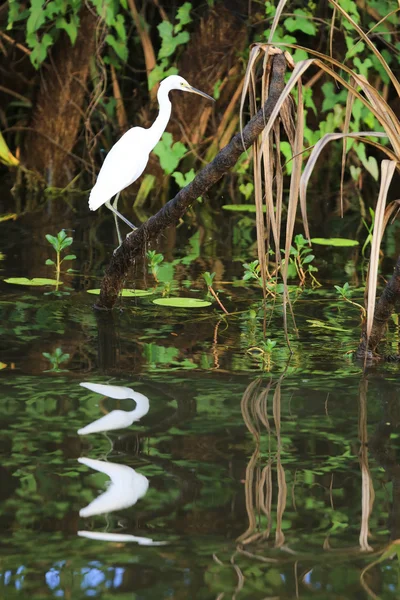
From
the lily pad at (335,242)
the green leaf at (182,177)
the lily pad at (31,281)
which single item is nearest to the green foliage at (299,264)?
the lily pad at (335,242)

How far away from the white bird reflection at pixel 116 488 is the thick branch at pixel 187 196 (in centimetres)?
82

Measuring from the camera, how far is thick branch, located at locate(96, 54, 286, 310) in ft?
8.25

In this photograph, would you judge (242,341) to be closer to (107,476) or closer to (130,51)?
(107,476)

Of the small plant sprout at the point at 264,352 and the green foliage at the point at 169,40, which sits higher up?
the green foliage at the point at 169,40

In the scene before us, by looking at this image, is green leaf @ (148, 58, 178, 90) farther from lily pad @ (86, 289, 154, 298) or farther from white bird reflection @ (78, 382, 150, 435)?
white bird reflection @ (78, 382, 150, 435)

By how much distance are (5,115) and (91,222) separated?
1807mm

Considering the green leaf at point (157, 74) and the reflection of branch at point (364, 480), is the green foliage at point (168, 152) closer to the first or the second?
the green leaf at point (157, 74)

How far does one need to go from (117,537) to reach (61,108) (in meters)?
4.32

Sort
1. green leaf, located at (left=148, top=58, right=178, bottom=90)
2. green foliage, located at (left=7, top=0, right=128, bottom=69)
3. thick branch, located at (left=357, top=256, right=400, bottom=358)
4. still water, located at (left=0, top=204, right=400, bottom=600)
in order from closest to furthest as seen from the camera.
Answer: still water, located at (left=0, top=204, right=400, bottom=600)
thick branch, located at (left=357, top=256, right=400, bottom=358)
green foliage, located at (left=7, top=0, right=128, bottom=69)
green leaf, located at (left=148, top=58, right=178, bottom=90)

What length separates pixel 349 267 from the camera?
3.85 meters

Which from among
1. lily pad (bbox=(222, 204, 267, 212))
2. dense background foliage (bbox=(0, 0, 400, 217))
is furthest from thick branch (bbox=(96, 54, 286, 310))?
lily pad (bbox=(222, 204, 267, 212))

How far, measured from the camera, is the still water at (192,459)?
1464 millimetres

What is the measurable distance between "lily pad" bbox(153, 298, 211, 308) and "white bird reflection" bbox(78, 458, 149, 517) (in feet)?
4.29

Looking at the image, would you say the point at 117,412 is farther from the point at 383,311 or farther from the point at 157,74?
the point at 157,74
